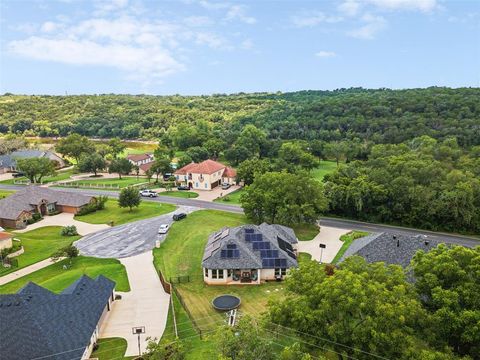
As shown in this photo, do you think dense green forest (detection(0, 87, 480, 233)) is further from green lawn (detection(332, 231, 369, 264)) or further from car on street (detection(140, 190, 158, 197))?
car on street (detection(140, 190, 158, 197))

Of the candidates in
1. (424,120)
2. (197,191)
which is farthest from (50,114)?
(424,120)

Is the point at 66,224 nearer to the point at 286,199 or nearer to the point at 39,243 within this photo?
the point at 39,243

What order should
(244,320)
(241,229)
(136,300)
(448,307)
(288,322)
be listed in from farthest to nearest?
1. (241,229)
2. (136,300)
3. (288,322)
4. (244,320)
5. (448,307)

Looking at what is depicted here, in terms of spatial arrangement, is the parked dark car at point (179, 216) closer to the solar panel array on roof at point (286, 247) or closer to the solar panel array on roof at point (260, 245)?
the solar panel array on roof at point (286, 247)

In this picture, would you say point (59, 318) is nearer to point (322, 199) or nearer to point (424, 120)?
point (322, 199)

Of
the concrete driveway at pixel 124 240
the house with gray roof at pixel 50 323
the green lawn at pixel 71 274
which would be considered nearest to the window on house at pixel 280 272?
the green lawn at pixel 71 274

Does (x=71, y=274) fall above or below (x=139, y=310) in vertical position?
above

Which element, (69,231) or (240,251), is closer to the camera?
(240,251)

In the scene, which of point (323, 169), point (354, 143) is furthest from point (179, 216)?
point (354, 143)
